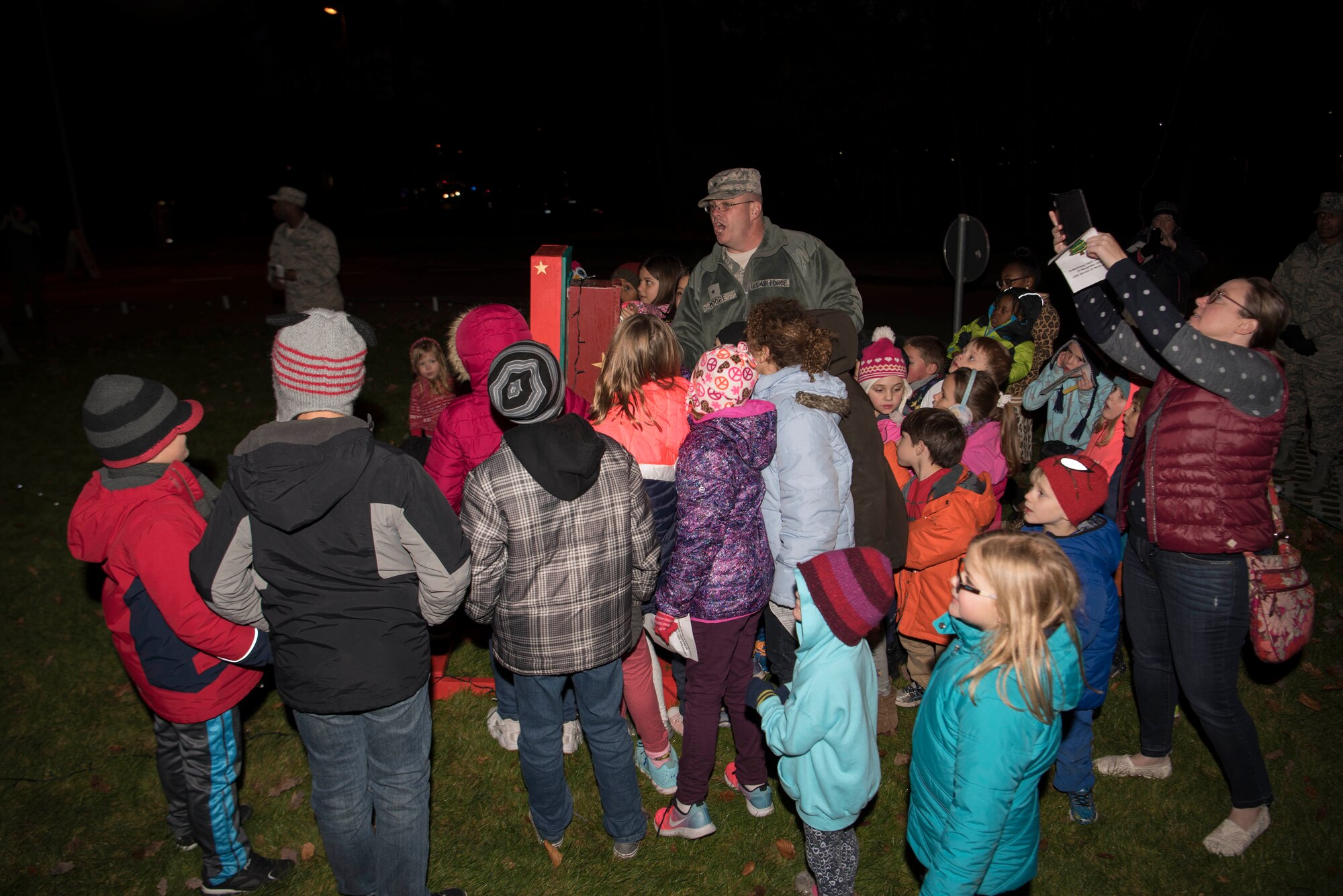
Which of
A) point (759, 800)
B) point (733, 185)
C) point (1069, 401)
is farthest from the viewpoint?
point (1069, 401)

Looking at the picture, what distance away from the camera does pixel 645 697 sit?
13.1 feet

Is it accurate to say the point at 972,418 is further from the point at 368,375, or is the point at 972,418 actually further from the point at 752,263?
the point at 368,375

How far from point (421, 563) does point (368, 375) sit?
9.43m

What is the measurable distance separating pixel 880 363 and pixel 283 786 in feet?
13.1

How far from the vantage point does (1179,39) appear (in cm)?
2200

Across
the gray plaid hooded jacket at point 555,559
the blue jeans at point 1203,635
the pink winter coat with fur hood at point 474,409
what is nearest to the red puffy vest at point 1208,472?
the blue jeans at point 1203,635

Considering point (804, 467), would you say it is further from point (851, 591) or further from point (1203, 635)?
point (1203, 635)

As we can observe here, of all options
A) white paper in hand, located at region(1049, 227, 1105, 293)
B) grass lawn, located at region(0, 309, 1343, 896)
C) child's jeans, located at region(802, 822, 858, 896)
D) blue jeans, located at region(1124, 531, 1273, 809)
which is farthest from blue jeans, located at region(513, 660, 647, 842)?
white paper in hand, located at region(1049, 227, 1105, 293)

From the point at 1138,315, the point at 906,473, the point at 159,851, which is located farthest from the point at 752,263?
the point at 159,851

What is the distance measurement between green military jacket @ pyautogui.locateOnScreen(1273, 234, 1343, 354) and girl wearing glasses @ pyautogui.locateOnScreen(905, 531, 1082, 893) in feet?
20.1

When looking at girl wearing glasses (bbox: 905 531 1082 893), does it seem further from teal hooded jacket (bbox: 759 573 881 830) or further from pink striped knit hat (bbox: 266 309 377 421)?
pink striped knit hat (bbox: 266 309 377 421)

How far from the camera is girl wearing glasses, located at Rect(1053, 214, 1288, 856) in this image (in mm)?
3285

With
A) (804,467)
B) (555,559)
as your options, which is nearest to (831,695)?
(804,467)

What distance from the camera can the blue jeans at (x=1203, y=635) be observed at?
3473 millimetres
